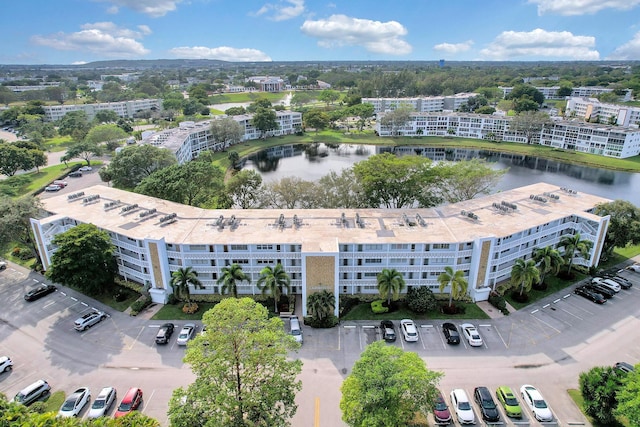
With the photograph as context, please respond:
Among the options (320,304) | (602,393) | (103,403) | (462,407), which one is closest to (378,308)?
(320,304)

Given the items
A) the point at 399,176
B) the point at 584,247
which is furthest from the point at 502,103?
the point at 584,247

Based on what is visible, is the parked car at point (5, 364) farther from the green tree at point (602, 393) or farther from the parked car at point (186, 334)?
the green tree at point (602, 393)

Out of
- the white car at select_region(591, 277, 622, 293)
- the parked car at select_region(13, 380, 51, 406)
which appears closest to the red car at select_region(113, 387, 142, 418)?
the parked car at select_region(13, 380, 51, 406)

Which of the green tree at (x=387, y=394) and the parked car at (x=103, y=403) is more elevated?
the green tree at (x=387, y=394)

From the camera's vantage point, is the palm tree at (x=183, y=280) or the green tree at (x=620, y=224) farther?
the green tree at (x=620, y=224)

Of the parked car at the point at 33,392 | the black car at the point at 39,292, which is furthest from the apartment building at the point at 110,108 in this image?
the parked car at the point at 33,392

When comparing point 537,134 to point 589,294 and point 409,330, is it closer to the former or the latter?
point 589,294

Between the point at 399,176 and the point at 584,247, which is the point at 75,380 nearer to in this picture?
the point at 399,176
